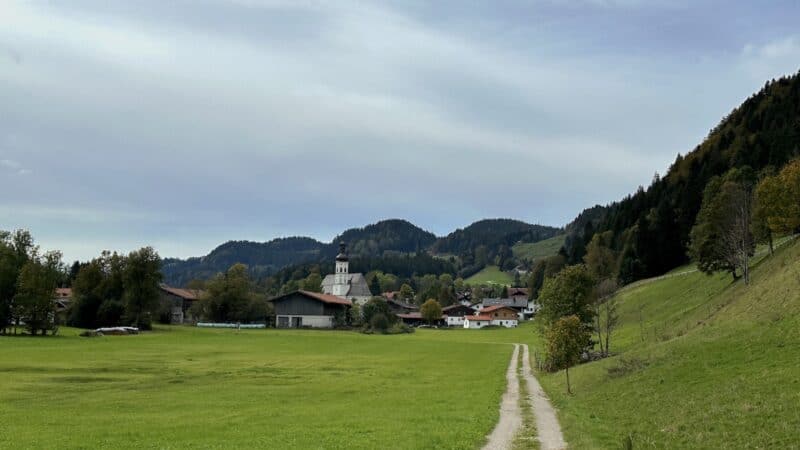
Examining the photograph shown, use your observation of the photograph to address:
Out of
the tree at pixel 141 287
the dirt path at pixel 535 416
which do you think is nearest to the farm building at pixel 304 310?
the tree at pixel 141 287

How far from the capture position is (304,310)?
556 feet

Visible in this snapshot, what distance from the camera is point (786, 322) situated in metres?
33.5

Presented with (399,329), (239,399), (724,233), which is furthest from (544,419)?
(399,329)

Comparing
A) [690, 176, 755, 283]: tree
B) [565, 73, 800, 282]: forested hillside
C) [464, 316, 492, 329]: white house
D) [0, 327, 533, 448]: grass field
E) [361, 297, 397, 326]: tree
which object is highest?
[565, 73, 800, 282]: forested hillside

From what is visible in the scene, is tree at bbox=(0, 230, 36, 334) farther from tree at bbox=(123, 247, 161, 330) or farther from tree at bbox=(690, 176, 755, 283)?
tree at bbox=(690, 176, 755, 283)

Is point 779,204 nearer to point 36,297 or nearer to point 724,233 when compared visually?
point 724,233

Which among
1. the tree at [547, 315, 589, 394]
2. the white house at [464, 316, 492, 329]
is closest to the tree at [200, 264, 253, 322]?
the white house at [464, 316, 492, 329]

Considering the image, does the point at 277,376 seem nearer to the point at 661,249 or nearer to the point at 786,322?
the point at 786,322

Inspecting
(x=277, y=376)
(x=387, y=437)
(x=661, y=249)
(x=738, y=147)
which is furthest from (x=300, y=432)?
(x=738, y=147)

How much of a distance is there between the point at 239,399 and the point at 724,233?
55066 mm

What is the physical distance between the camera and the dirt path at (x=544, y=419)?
80.8 ft

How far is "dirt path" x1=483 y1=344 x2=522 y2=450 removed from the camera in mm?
24922

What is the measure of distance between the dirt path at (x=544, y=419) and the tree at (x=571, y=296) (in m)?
9.06

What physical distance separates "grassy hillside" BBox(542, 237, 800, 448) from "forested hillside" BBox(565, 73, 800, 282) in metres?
58.4
